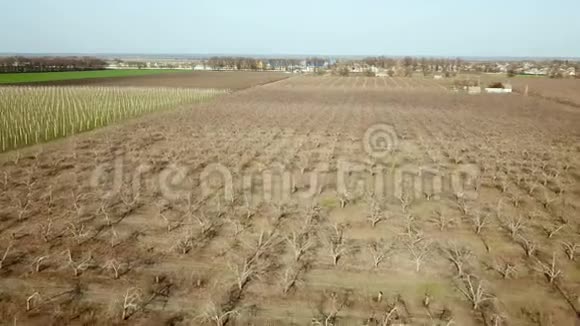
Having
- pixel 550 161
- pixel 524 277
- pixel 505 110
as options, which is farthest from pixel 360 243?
pixel 505 110

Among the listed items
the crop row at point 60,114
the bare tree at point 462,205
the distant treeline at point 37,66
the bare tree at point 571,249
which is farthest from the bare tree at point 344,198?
the distant treeline at point 37,66

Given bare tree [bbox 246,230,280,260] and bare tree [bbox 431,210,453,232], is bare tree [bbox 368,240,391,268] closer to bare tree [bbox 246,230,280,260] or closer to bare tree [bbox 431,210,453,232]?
bare tree [bbox 431,210,453,232]

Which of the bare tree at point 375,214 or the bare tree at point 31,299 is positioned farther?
the bare tree at point 375,214

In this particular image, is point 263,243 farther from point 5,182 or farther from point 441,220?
point 5,182

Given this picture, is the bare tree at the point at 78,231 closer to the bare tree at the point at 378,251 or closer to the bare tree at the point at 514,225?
the bare tree at the point at 378,251

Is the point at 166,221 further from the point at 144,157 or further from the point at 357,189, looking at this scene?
the point at 144,157
